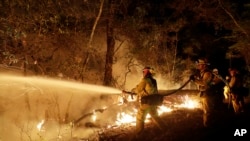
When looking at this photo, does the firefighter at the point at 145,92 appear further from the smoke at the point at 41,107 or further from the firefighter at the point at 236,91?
the firefighter at the point at 236,91

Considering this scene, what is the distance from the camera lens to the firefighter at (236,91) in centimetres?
1269

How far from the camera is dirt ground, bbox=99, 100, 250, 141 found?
998 centimetres

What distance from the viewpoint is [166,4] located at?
22.0 metres

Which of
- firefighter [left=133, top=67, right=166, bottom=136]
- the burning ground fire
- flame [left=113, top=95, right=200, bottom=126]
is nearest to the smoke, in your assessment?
the burning ground fire

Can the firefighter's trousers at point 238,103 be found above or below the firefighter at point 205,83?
below

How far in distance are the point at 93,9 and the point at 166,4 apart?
26.7ft

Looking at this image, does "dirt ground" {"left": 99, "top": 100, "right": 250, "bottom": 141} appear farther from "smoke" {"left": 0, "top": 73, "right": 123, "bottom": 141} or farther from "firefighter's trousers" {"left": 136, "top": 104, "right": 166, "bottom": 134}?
"smoke" {"left": 0, "top": 73, "right": 123, "bottom": 141}

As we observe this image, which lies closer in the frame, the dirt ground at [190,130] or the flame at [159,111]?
the dirt ground at [190,130]

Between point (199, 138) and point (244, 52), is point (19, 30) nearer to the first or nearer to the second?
point (199, 138)

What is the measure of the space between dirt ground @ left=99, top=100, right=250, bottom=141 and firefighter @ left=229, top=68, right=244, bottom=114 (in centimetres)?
32

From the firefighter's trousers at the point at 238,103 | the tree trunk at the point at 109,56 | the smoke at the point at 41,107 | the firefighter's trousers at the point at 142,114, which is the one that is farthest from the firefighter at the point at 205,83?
the tree trunk at the point at 109,56

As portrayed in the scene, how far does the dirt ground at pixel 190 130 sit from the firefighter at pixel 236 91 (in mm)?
323

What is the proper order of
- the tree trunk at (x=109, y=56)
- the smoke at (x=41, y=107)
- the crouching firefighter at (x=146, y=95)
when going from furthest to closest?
the tree trunk at (x=109, y=56)
the smoke at (x=41, y=107)
the crouching firefighter at (x=146, y=95)

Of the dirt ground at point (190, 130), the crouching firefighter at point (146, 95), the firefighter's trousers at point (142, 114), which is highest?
the crouching firefighter at point (146, 95)
